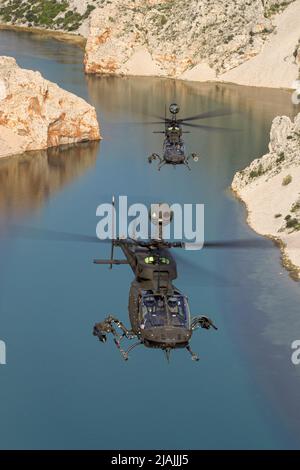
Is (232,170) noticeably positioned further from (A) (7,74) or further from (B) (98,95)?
(B) (98,95)

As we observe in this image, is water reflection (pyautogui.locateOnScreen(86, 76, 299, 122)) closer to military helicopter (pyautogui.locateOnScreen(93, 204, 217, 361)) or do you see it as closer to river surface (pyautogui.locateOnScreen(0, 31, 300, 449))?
river surface (pyautogui.locateOnScreen(0, 31, 300, 449))

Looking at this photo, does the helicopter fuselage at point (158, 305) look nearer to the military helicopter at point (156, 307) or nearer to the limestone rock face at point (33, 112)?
the military helicopter at point (156, 307)

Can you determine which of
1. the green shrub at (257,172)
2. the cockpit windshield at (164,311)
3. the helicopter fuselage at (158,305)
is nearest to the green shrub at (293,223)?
the green shrub at (257,172)

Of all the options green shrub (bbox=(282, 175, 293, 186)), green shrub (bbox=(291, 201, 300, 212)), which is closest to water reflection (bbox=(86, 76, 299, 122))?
green shrub (bbox=(282, 175, 293, 186))

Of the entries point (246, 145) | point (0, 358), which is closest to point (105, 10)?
point (246, 145)
